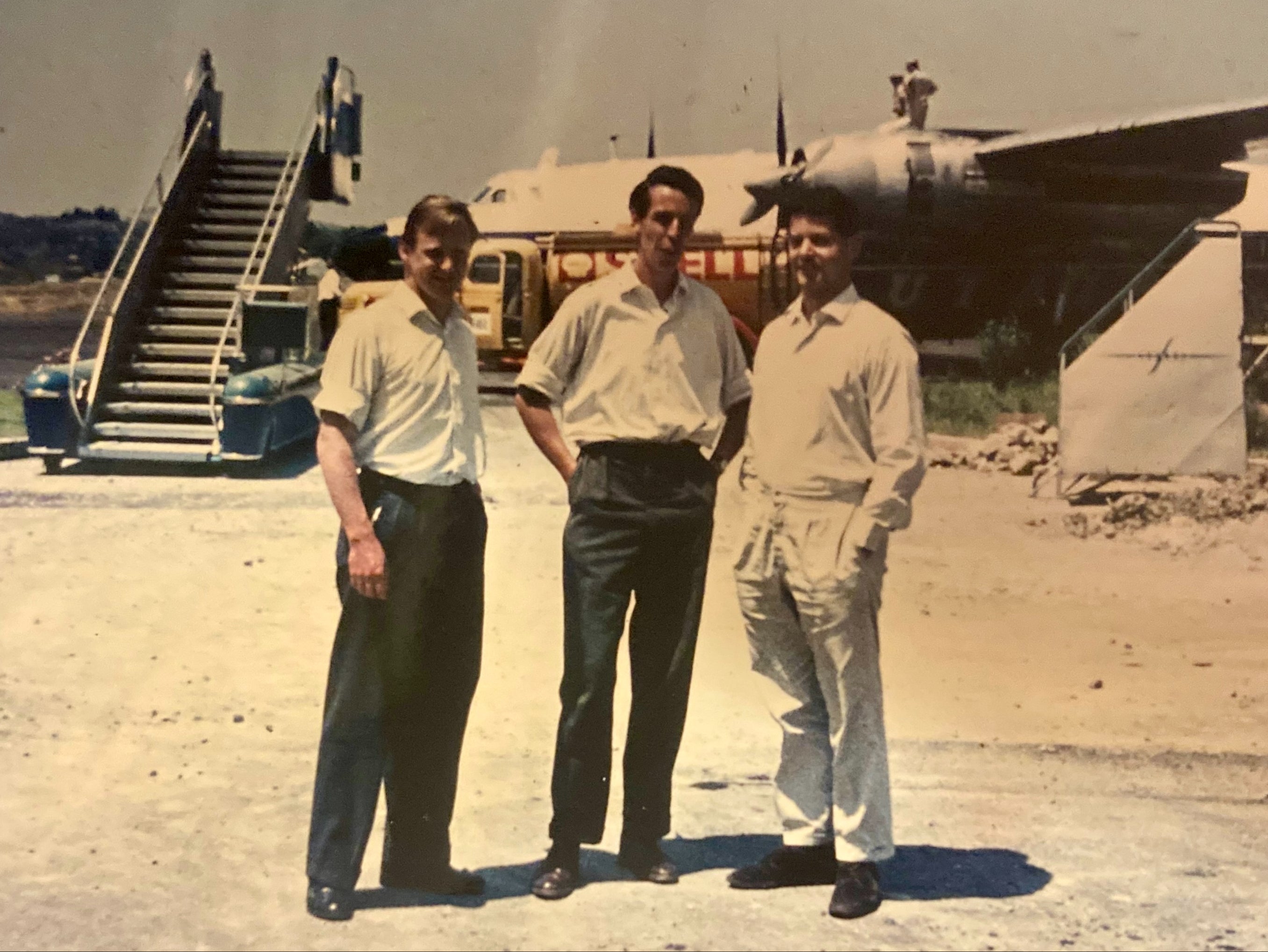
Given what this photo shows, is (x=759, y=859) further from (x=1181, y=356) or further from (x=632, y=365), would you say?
(x=1181, y=356)

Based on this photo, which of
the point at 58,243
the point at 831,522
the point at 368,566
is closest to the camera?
the point at 368,566

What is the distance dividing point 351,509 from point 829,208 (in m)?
1.04

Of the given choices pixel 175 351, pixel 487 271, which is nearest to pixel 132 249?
pixel 175 351

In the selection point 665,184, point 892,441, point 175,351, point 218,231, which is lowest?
point 892,441

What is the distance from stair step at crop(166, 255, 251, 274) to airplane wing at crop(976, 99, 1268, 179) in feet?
12.9

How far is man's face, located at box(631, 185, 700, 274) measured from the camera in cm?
255

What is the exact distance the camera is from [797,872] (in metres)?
2.66

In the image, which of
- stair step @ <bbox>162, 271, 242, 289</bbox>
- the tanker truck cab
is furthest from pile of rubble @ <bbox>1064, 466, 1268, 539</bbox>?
stair step @ <bbox>162, 271, 242, 289</bbox>

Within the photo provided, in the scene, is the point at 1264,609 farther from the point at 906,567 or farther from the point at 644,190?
the point at 644,190

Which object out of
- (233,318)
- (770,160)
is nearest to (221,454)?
(233,318)

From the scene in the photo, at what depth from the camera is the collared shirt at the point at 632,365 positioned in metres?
2.58

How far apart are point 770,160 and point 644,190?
188 cm

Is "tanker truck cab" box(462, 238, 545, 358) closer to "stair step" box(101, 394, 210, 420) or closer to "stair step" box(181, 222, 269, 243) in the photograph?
"stair step" box(101, 394, 210, 420)

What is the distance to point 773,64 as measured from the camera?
3793 mm
